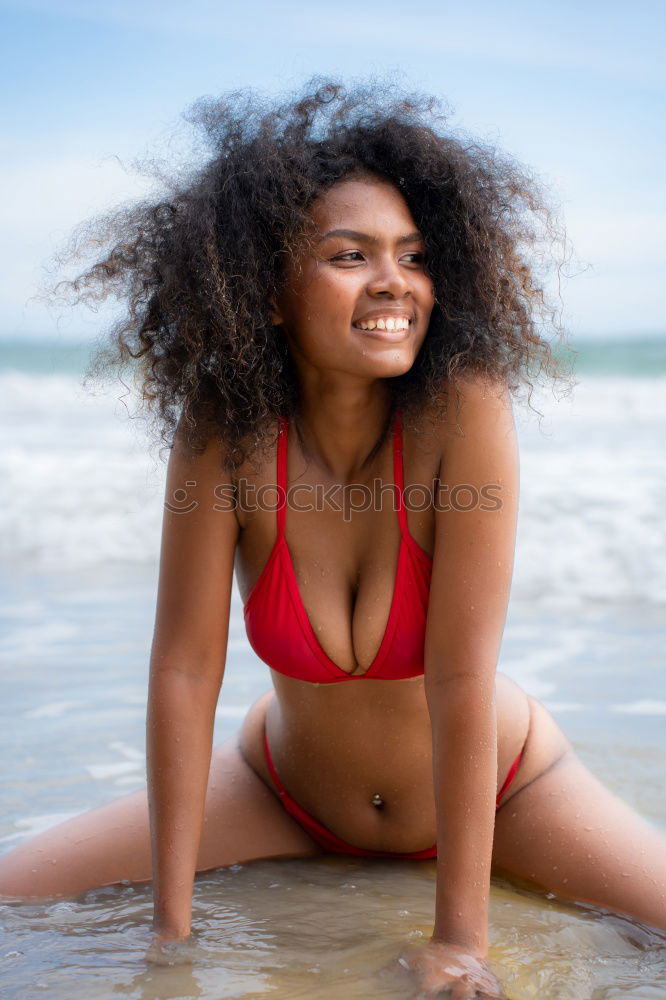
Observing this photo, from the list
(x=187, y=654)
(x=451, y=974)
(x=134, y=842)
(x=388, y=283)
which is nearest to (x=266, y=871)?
(x=134, y=842)

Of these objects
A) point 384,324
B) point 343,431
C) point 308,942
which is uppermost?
point 384,324

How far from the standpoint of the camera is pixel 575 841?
8.70 feet

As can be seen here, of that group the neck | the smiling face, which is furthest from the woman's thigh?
the smiling face

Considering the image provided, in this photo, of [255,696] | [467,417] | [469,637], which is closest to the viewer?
[469,637]

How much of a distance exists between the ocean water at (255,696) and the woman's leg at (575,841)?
0.06 metres

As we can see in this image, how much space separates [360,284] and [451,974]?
53.8 inches

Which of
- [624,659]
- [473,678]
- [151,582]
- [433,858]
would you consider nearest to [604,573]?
[624,659]

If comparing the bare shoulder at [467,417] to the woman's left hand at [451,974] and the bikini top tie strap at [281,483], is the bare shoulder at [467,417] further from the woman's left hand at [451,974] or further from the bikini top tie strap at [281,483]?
the woman's left hand at [451,974]

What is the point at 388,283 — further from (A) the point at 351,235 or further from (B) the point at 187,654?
(B) the point at 187,654

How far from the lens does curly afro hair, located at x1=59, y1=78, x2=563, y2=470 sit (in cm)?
238

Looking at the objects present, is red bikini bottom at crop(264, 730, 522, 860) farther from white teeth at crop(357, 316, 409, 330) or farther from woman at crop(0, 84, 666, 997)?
white teeth at crop(357, 316, 409, 330)

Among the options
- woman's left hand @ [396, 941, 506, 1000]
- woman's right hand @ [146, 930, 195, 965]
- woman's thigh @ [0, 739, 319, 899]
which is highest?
woman's thigh @ [0, 739, 319, 899]

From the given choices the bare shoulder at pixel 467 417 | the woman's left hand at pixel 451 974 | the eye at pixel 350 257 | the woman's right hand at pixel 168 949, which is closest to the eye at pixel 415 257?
the eye at pixel 350 257

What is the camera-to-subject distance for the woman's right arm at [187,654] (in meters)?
2.38
